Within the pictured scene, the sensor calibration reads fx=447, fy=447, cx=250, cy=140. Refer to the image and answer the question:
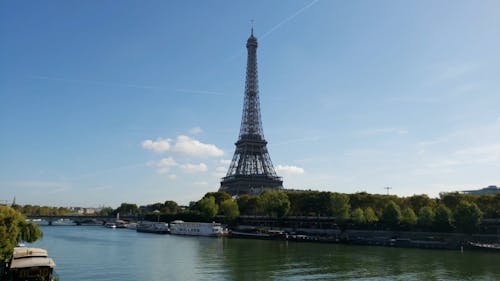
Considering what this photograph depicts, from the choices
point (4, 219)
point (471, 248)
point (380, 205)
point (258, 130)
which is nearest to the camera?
point (4, 219)

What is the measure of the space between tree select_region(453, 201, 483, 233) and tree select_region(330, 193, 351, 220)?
64.2 feet

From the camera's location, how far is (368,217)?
78500mm

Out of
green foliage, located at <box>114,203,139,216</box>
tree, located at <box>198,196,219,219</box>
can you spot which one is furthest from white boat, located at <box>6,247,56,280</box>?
green foliage, located at <box>114,203,139,216</box>

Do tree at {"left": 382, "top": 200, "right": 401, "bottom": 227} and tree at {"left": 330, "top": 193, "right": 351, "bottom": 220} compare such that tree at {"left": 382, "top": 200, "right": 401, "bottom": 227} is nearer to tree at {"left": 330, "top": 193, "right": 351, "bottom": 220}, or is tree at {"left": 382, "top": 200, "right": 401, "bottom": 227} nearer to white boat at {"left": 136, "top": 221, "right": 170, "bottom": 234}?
tree at {"left": 330, "top": 193, "right": 351, "bottom": 220}

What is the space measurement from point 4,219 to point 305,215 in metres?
75.4

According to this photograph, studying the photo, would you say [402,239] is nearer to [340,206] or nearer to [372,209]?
[340,206]

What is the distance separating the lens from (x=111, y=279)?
3397 cm

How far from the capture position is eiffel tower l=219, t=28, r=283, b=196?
118 metres

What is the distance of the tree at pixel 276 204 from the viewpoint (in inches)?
3605

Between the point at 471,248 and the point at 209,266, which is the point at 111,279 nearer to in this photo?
the point at 209,266

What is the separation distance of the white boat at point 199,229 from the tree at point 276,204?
1081cm

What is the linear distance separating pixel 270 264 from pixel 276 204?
161 ft

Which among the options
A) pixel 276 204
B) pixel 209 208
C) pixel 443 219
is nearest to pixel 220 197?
pixel 209 208

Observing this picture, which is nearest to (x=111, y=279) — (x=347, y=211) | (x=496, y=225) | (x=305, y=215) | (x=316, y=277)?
(x=316, y=277)
